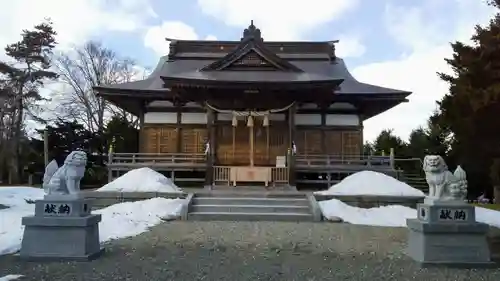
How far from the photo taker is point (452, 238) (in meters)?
6.90

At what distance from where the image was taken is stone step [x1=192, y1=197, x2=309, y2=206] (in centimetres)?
1404

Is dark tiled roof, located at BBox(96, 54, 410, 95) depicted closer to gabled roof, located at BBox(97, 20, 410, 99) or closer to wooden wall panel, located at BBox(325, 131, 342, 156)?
gabled roof, located at BBox(97, 20, 410, 99)

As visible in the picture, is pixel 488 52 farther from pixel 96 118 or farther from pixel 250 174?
pixel 96 118

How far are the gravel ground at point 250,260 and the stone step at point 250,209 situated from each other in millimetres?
2986

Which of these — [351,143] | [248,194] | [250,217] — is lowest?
[250,217]

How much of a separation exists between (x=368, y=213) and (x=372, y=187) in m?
1.79

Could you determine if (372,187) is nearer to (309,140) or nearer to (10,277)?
(309,140)

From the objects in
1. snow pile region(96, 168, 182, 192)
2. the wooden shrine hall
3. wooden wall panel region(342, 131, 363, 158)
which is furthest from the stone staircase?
wooden wall panel region(342, 131, 363, 158)

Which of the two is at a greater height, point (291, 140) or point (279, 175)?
point (291, 140)

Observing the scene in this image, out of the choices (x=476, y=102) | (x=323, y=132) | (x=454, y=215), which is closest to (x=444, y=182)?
(x=454, y=215)

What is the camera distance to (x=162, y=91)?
19859mm

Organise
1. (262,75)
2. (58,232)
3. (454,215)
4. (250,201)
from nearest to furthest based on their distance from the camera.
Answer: (454,215) → (58,232) → (250,201) → (262,75)

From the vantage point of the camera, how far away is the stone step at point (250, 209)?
1345 centimetres

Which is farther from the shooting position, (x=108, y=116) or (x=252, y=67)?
(x=108, y=116)
